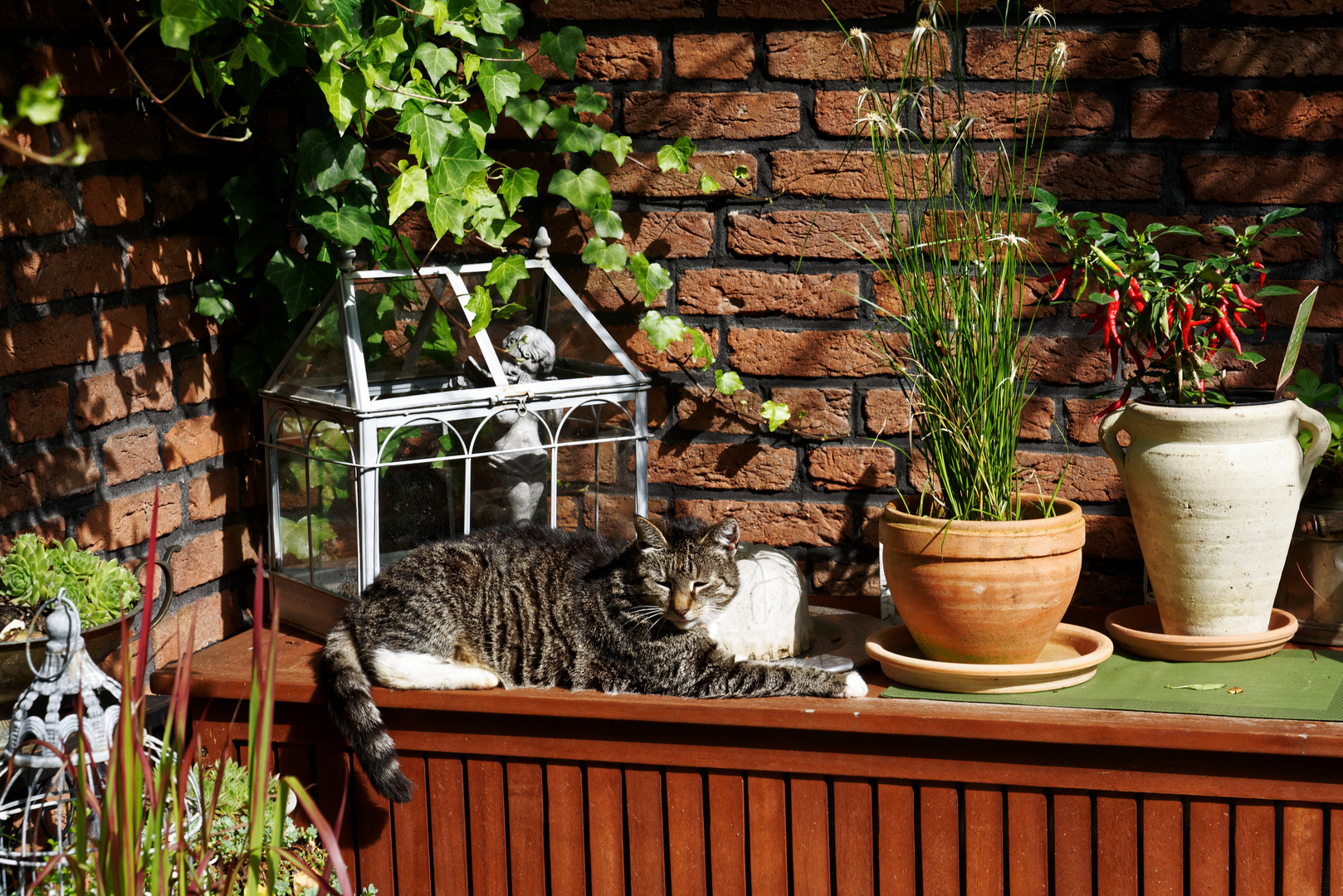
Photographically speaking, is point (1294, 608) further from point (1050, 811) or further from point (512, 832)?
point (512, 832)

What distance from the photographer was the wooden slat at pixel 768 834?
178 cm

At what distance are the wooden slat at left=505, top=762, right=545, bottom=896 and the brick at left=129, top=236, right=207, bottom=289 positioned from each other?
1.05m

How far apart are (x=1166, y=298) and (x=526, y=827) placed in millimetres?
1293

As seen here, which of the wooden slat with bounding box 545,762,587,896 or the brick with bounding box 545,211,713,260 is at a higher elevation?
the brick with bounding box 545,211,713,260

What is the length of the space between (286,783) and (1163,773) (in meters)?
1.17

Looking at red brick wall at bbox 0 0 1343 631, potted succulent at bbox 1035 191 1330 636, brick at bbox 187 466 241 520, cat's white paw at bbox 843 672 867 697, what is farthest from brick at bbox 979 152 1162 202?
brick at bbox 187 466 241 520

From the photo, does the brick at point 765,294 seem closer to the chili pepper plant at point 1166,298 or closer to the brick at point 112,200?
the chili pepper plant at point 1166,298

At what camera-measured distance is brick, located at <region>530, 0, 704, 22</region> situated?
2.23 meters

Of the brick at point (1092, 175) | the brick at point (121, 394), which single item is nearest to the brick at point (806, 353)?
the brick at point (1092, 175)

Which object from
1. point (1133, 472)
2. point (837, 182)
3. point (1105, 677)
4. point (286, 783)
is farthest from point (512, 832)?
point (837, 182)

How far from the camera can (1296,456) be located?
5.89ft

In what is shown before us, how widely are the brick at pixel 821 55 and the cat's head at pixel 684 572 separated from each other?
87 cm

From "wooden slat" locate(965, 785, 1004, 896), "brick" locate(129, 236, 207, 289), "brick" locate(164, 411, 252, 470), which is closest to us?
"wooden slat" locate(965, 785, 1004, 896)

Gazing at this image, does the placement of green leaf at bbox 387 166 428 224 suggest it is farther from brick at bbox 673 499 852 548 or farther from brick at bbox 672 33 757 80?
brick at bbox 673 499 852 548
